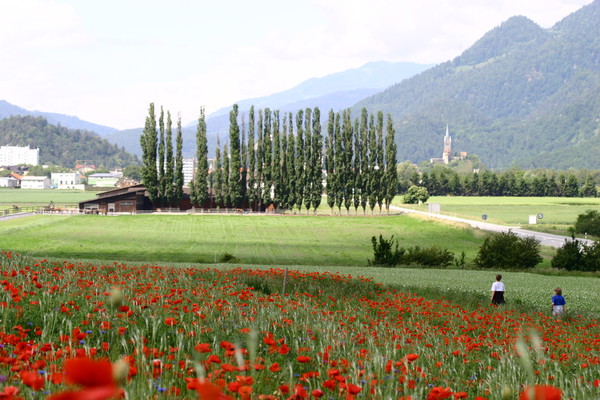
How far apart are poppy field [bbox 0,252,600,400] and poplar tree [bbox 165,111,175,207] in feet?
267

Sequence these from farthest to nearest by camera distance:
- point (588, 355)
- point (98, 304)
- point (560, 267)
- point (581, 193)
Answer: point (581, 193)
point (560, 267)
point (588, 355)
point (98, 304)

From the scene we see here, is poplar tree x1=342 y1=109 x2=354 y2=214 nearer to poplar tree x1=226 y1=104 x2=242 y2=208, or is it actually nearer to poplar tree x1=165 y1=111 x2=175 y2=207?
poplar tree x1=226 y1=104 x2=242 y2=208

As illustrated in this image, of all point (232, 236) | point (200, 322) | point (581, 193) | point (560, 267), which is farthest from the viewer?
point (581, 193)

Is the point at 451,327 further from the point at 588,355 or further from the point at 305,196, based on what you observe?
the point at 305,196

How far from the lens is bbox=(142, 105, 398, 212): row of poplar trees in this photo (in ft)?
316

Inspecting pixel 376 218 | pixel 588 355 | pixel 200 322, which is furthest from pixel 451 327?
pixel 376 218

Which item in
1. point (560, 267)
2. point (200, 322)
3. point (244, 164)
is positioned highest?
point (244, 164)

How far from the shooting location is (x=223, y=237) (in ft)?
217

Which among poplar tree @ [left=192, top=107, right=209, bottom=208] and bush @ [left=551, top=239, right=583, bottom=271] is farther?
poplar tree @ [left=192, top=107, right=209, bottom=208]

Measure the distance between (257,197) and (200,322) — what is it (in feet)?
296

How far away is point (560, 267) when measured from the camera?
3931cm

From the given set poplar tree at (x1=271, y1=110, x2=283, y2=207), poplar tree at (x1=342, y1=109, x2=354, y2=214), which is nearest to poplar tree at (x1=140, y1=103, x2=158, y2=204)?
poplar tree at (x1=271, y1=110, x2=283, y2=207)

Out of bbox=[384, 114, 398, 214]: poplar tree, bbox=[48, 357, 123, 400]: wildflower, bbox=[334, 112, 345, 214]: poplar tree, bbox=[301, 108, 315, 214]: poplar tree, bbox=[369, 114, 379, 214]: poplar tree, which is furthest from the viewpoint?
bbox=[384, 114, 398, 214]: poplar tree

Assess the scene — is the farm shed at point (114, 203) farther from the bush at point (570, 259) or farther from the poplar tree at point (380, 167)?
the bush at point (570, 259)
